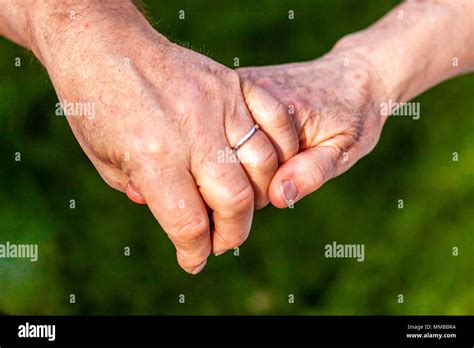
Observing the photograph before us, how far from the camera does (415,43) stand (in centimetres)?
182

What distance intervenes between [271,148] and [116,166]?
0.32 meters

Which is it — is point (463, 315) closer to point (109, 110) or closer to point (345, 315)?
point (345, 315)

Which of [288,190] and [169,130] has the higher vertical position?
[169,130]

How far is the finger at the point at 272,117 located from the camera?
4.82ft

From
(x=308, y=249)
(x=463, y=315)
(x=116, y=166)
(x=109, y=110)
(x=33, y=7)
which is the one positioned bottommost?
(x=463, y=315)

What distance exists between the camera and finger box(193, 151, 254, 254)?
1367 millimetres

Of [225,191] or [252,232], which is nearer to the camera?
[225,191]

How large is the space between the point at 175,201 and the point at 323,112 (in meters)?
Result: 0.47

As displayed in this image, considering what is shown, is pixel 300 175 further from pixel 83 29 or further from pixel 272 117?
pixel 83 29

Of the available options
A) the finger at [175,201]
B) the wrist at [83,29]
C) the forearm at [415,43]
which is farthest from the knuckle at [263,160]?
the forearm at [415,43]

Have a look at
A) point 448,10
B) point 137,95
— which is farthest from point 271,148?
point 448,10

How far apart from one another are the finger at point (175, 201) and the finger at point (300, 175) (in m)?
0.18

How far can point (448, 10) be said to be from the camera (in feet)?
6.15

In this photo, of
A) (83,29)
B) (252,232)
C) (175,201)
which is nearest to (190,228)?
(175,201)
